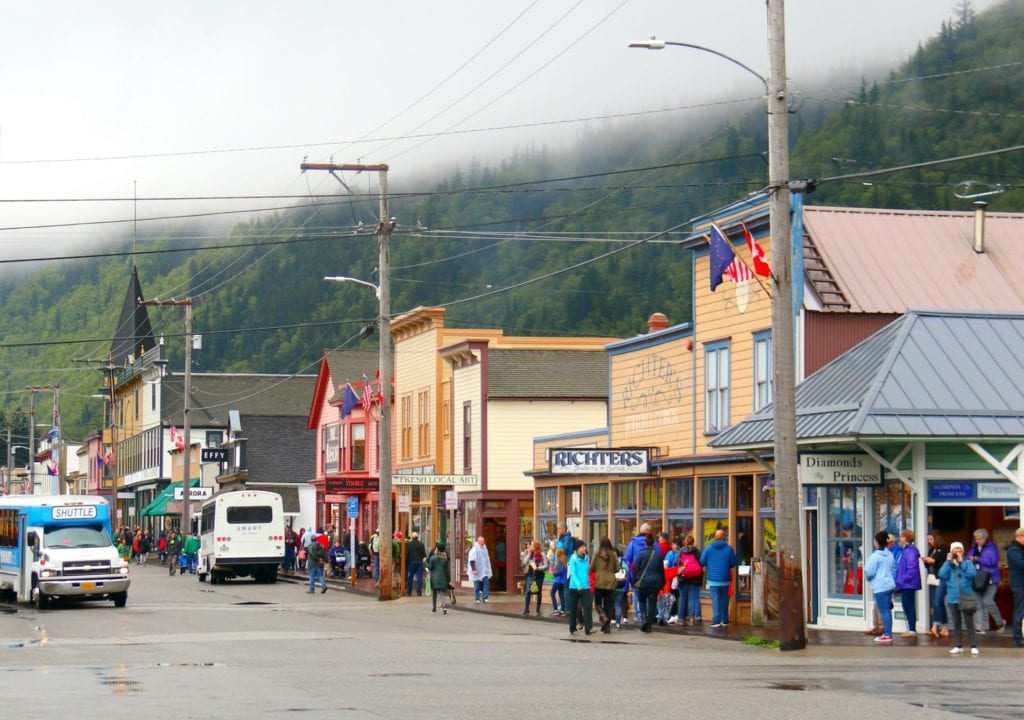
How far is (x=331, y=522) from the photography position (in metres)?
71.2

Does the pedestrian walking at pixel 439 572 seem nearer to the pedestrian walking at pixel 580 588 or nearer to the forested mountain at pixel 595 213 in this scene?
the pedestrian walking at pixel 580 588

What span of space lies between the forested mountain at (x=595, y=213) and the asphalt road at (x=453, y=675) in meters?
31.9

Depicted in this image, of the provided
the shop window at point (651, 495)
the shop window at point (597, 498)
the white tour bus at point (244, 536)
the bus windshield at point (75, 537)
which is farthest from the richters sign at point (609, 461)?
the white tour bus at point (244, 536)

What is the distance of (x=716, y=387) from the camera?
3375 centimetres

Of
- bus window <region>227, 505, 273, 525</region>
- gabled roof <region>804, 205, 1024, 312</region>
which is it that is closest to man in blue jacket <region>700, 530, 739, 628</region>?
gabled roof <region>804, 205, 1024, 312</region>

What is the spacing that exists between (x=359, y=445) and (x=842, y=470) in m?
39.4

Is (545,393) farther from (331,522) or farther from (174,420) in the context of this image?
(174,420)

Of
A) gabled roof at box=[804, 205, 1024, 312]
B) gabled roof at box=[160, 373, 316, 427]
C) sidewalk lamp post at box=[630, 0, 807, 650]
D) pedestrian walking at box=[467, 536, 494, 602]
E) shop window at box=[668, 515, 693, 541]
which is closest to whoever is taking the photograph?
sidewalk lamp post at box=[630, 0, 807, 650]

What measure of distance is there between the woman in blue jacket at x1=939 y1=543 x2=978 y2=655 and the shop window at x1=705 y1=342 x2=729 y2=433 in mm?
9759

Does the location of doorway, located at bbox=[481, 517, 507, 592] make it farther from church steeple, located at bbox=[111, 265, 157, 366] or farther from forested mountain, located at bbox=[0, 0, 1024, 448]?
church steeple, located at bbox=[111, 265, 157, 366]

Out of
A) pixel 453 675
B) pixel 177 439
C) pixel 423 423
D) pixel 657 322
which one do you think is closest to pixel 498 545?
pixel 423 423

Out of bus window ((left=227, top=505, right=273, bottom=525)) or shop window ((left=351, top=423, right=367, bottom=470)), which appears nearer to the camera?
bus window ((left=227, top=505, right=273, bottom=525))

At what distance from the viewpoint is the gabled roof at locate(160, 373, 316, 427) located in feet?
329

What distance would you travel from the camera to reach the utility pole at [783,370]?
23.7 metres
